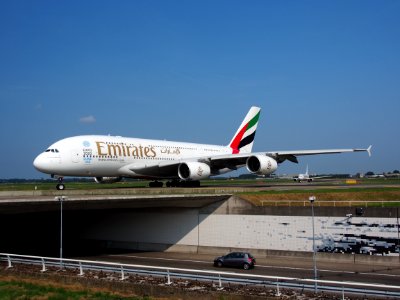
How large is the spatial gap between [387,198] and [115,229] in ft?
74.1

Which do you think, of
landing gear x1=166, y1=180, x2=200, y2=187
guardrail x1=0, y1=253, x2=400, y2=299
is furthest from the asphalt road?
landing gear x1=166, y1=180, x2=200, y2=187

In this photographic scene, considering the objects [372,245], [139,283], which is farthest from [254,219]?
[139,283]

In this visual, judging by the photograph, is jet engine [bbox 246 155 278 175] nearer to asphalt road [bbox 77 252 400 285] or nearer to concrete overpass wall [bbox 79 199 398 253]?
concrete overpass wall [bbox 79 199 398 253]

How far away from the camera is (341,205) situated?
3781 centimetres

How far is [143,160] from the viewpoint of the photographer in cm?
4912

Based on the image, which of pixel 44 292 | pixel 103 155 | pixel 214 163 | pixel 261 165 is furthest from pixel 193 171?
pixel 44 292

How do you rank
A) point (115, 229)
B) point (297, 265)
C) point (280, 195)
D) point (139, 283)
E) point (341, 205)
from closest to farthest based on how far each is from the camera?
1. point (139, 283)
2. point (297, 265)
3. point (341, 205)
4. point (280, 195)
5. point (115, 229)

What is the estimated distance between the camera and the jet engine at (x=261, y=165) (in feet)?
156

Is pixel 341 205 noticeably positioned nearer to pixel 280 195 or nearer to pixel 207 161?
pixel 280 195

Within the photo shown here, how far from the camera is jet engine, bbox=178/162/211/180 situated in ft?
154

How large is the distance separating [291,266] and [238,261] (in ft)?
11.1

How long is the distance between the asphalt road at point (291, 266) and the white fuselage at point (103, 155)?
889cm

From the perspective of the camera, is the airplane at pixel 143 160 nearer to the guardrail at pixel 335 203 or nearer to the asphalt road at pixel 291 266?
the guardrail at pixel 335 203

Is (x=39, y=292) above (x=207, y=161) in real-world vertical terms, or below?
below
